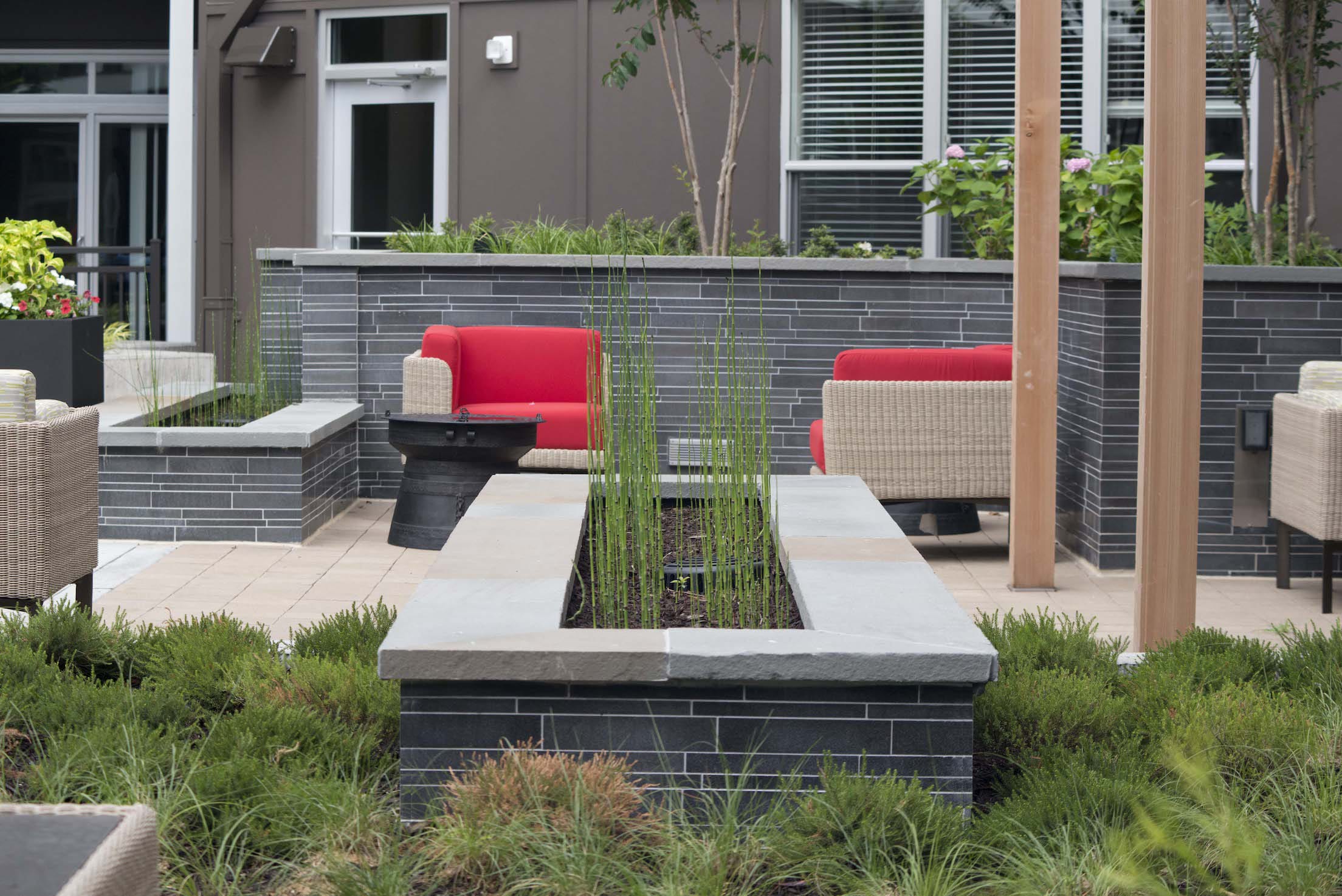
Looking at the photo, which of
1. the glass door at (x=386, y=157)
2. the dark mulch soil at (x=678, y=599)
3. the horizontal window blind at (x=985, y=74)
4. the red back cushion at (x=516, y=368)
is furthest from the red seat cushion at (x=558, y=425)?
the glass door at (x=386, y=157)

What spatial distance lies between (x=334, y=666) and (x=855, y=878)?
54.3 inches

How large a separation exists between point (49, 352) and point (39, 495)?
15.2 ft

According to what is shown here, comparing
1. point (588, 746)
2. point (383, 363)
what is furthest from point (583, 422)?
point (588, 746)

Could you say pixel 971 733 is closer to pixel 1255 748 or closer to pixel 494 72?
pixel 1255 748

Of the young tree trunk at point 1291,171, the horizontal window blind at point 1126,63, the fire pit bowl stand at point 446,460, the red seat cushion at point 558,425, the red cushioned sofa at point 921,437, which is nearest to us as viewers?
the red cushioned sofa at point 921,437

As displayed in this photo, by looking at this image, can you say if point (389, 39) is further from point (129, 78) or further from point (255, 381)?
point (255, 381)

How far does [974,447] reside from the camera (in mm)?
6129

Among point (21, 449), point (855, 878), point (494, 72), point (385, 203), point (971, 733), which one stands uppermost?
point (494, 72)

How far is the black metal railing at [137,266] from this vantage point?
11.6m

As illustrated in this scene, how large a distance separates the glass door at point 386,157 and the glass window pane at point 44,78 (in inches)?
117

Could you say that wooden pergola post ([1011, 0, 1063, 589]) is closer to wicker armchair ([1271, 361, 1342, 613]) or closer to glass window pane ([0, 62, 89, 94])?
wicker armchair ([1271, 361, 1342, 613])

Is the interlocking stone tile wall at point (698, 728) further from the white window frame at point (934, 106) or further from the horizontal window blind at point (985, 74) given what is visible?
the horizontal window blind at point (985, 74)

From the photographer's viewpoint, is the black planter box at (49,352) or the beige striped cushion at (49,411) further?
the black planter box at (49,352)

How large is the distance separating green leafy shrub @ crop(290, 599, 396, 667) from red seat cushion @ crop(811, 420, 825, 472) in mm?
2782
